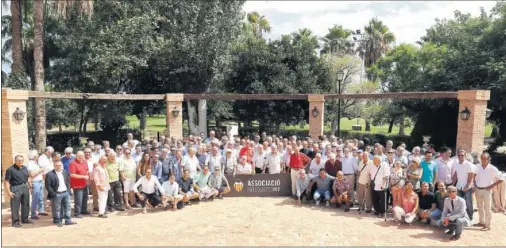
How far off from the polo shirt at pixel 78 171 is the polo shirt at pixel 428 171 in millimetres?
7777

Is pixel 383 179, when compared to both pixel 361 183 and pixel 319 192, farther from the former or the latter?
pixel 319 192

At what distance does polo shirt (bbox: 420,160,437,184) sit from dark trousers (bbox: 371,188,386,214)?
0.97m

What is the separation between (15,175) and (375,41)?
44.3 meters

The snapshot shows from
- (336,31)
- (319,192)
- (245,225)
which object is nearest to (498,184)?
(319,192)

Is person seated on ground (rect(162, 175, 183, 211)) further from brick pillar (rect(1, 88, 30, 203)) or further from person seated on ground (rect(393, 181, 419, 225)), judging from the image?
person seated on ground (rect(393, 181, 419, 225))

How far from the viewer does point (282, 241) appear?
24.9ft

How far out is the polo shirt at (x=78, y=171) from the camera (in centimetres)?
880

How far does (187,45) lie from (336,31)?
94.5 feet

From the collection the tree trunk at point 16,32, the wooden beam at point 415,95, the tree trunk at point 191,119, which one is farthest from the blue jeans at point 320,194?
the tree trunk at point 16,32

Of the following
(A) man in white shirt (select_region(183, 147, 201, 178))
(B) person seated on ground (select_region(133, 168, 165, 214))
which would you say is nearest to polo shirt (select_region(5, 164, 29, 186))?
(B) person seated on ground (select_region(133, 168, 165, 214))

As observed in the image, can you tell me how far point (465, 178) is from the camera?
8.66m

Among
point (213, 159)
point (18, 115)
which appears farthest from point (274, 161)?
point (18, 115)

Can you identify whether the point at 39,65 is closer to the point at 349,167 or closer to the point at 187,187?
the point at 187,187

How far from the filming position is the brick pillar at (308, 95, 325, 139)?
13727 millimetres
